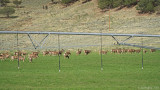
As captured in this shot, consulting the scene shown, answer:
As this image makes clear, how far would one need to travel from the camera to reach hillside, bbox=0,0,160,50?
221ft

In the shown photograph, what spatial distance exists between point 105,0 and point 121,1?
182 inches

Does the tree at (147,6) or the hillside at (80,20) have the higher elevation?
the tree at (147,6)

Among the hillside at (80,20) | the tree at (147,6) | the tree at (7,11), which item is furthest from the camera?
the tree at (7,11)

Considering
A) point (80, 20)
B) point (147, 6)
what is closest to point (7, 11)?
point (80, 20)

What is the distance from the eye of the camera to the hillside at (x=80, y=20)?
67.2 m

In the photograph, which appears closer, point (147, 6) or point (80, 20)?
point (147, 6)

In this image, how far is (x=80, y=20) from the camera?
3120 inches

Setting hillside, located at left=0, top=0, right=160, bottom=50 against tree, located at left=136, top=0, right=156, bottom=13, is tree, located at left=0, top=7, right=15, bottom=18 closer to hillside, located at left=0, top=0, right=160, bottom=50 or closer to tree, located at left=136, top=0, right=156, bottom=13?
hillside, located at left=0, top=0, right=160, bottom=50

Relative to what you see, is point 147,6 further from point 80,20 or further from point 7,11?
point 7,11

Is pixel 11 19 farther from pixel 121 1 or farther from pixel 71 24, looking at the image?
pixel 121 1

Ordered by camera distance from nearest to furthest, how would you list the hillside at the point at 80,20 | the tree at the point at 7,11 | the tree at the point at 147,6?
the hillside at the point at 80,20
the tree at the point at 147,6
the tree at the point at 7,11

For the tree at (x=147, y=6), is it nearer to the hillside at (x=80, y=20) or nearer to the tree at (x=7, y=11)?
the hillside at (x=80, y=20)

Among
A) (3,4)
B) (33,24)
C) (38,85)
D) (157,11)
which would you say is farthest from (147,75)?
(3,4)

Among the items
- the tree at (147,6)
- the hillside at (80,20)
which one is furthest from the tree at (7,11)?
the tree at (147,6)
